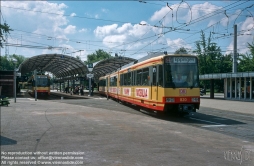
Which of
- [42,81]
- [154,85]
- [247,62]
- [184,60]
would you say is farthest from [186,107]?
[247,62]

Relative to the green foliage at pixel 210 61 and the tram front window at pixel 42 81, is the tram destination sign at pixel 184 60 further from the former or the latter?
the green foliage at pixel 210 61

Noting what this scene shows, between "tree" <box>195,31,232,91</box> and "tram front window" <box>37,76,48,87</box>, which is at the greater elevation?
"tree" <box>195,31,232,91</box>

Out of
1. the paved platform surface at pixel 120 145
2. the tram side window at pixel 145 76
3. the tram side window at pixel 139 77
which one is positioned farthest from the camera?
the tram side window at pixel 139 77

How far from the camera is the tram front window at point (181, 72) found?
1441 cm

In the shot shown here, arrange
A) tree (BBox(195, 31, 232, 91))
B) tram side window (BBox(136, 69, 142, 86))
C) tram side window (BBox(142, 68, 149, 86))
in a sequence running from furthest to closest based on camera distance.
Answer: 1. tree (BBox(195, 31, 232, 91))
2. tram side window (BBox(136, 69, 142, 86))
3. tram side window (BBox(142, 68, 149, 86))

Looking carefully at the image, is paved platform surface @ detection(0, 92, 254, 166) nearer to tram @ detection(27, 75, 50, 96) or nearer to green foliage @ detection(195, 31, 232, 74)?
tram @ detection(27, 75, 50, 96)

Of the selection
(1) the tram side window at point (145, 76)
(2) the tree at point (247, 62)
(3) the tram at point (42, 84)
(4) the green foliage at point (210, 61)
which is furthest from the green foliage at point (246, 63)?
(1) the tram side window at point (145, 76)

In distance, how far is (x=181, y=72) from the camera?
48.0ft

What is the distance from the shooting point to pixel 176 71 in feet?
47.7

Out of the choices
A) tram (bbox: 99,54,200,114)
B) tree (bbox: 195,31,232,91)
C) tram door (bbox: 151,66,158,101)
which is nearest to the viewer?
tram (bbox: 99,54,200,114)

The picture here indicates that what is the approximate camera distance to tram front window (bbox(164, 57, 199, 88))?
14.4 metres

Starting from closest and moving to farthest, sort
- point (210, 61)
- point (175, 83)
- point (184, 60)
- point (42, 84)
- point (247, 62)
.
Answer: point (175, 83) → point (184, 60) → point (42, 84) → point (247, 62) → point (210, 61)

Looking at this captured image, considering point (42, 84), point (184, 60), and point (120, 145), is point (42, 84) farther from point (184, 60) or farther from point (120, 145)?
point (120, 145)

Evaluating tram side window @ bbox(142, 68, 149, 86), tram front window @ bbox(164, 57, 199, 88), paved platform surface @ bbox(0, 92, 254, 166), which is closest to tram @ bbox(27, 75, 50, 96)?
tram side window @ bbox(142, 68, 149, 86)
